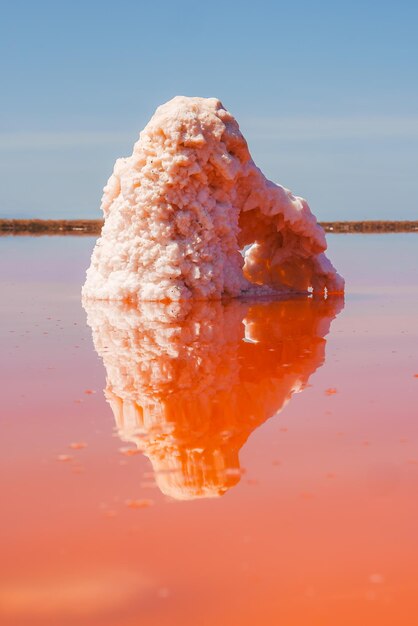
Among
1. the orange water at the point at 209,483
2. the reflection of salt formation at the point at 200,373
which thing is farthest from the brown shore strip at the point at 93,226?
the orange water at the point at 209,483

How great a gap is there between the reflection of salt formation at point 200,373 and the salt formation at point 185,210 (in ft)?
1.07

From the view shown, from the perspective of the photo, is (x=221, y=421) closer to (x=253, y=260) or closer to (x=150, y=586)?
(x=150, y=586)

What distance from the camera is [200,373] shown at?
14.0ft

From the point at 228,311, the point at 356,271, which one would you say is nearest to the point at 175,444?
the point at 228,311

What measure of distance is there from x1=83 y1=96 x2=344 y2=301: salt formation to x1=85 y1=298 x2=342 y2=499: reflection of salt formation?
0.33m

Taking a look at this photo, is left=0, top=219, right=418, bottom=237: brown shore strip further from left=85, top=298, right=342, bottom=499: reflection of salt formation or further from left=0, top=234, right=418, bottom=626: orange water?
left=0, top=234, right=418, bottom=626: orange water

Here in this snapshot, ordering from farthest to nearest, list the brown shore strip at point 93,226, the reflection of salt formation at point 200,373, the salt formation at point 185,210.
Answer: the brown shore strip at point 93,226 → the salt formation at point 185,210 → the reflection of salt formation at point 200,373

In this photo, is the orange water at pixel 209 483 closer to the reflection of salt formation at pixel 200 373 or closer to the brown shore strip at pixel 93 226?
the reflection of salt formation at pixel 200 373

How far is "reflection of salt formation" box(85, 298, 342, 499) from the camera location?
2.82 metres

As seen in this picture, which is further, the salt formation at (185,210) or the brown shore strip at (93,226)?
the brown shore strip at (93,226)

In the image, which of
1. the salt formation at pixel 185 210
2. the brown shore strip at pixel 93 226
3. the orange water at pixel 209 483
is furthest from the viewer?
the brown shore strip at pixel 93 226

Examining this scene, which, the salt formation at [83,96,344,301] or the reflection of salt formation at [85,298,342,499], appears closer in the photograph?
the reflection of salt formation at [85,298,342,499]

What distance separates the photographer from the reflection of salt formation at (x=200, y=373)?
9.26ft

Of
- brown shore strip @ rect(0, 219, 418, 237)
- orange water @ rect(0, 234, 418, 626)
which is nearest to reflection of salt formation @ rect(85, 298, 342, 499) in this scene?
orange water @ rect(0, 234, 418, 626)
